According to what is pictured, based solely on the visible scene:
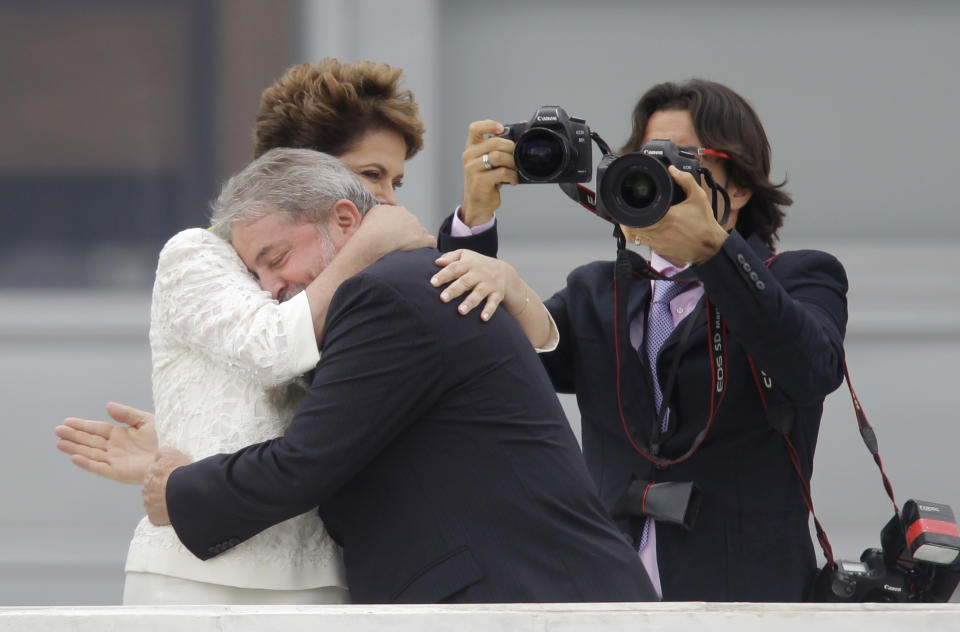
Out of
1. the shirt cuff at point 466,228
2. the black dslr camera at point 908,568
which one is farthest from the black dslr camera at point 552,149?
the black dslr camera at point 908,568

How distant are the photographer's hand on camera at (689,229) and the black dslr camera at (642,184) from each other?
2 centimetres

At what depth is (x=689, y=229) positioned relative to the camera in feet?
6.39

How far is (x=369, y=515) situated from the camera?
1634 mm

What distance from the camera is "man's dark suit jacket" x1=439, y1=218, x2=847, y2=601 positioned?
1.97 metres

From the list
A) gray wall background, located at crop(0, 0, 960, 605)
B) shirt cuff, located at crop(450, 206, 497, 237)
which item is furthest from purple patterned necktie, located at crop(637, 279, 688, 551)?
gray wall background, located at crop(0, 0, 960, 605)

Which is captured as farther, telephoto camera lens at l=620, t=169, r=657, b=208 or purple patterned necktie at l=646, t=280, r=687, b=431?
purple patterned necktie at l=646, t=280, r=687, b=431

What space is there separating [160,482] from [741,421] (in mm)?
1007

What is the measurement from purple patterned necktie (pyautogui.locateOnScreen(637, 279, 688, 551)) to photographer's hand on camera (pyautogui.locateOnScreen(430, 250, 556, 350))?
38 centimetres

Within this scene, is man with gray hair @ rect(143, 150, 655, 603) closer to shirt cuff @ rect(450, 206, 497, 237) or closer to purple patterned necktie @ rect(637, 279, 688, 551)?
purple patterned necktie @ rect(637, 279, 688, 551)

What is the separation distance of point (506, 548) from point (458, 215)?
2.98 ft

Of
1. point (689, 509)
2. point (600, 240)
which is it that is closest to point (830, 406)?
point (600, 240)

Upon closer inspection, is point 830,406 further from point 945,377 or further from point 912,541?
point 912,541

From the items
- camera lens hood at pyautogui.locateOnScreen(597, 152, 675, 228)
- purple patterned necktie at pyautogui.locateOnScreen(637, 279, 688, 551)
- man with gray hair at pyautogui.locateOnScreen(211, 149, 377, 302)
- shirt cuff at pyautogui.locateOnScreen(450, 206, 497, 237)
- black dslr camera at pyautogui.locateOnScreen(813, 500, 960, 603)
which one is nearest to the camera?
man with gray hair at pyautogui.locateOnScreen(211, 149, 377, 302)

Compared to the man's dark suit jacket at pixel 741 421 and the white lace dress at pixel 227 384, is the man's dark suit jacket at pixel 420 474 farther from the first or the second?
the man's dark suit jacket at pixel 741 421
